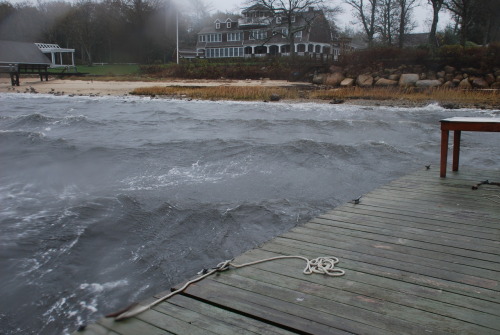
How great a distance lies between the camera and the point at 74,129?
17188 millimetres

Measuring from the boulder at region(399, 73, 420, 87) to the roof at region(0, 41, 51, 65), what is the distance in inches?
1442

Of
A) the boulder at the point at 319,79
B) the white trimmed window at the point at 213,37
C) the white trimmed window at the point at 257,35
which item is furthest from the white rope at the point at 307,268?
the white trimmed window at the point at 213,37

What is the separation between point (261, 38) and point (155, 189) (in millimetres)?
55337

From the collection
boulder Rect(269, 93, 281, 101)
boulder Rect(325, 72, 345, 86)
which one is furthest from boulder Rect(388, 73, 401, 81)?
boulder Rect(269, 93, 281, 101)

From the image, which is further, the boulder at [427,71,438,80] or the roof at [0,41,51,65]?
the roof at [0,41,51,65]

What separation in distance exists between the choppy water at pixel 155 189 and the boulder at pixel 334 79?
1568 centimetres

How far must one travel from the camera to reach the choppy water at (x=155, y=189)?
199 inches

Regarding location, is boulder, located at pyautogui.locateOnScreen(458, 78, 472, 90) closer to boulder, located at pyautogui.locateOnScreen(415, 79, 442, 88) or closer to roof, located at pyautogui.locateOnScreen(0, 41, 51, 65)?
boulder, located at pyautogui.locateOnScreen(415, 79, 442, 88)

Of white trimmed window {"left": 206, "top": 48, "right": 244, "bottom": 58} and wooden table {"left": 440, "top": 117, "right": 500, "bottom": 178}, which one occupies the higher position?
white trimmed window {"left": 206, "top": 48, "right": 244, "bottom": 58}

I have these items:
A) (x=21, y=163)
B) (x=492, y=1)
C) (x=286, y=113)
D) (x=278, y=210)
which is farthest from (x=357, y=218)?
(x=492, y=1)

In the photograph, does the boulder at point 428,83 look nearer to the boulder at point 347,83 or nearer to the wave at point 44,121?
the boulder at point 347,83

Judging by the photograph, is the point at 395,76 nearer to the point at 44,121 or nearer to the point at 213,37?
the point at 44,121

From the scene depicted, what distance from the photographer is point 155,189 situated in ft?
28.6

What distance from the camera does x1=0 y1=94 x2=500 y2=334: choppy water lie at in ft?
16.6
